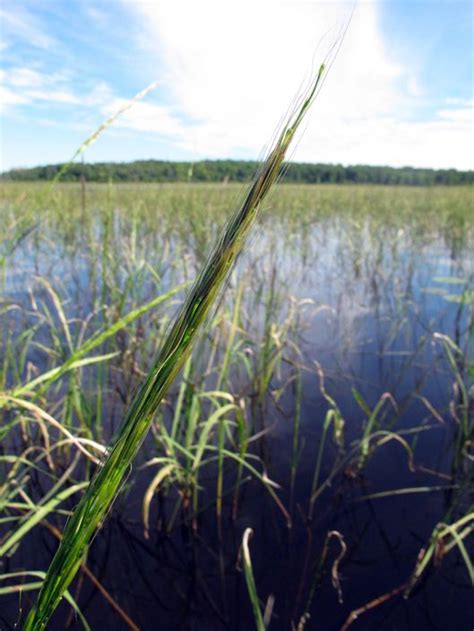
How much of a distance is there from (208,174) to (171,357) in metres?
1.73

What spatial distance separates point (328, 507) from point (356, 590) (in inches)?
10.3

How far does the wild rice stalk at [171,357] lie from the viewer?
27cm

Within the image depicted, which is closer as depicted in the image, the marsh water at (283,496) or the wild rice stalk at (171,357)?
the wild rice stalk at (171,357)

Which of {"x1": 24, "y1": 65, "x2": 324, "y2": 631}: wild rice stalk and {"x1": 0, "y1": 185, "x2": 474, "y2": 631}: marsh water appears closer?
{"x1": 24, "y1": 65, "x2": 324, "y2": 631}: wild rice stalk

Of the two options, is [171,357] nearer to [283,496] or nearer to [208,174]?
[283,496]

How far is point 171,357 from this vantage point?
11.0 inches

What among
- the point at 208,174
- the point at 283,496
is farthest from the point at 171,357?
the point at 208,174

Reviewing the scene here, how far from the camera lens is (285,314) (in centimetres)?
243

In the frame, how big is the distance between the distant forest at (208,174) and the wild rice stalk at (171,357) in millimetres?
58

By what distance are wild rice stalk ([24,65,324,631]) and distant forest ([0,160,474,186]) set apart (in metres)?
0.06

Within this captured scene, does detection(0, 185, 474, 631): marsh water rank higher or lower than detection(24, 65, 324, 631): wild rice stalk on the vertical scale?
lower

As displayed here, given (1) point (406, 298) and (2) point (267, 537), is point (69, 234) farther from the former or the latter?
(2) point (267, 537)

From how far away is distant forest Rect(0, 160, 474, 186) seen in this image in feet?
4.78

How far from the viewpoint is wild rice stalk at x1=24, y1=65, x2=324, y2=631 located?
0.90 feet
